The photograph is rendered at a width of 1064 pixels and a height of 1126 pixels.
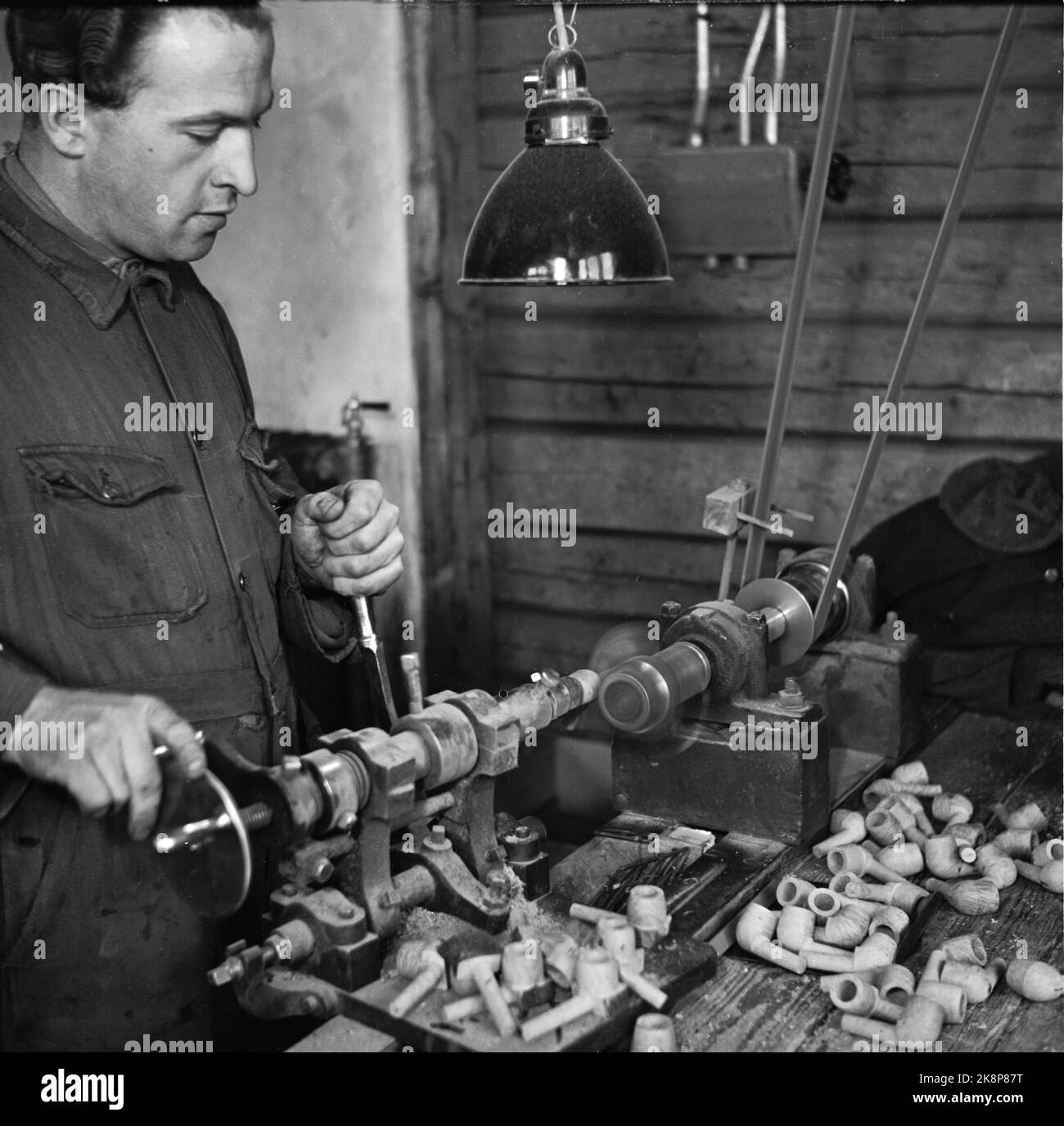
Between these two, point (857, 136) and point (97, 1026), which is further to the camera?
point (857, 136)

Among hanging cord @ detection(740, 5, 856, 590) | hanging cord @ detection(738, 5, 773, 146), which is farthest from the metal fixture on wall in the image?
hanging cord @ detection(738, 5, 773, 146)

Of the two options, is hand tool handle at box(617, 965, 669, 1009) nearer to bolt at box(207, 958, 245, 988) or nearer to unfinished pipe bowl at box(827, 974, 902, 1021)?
unfinished pipe bowl at box(827, 974, 902, 1021)

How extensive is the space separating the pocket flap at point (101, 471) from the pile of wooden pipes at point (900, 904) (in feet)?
3.27

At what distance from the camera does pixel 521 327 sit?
3908 millimetres

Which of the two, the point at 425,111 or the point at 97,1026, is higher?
the point at 425,111

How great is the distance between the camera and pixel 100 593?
1.76 m

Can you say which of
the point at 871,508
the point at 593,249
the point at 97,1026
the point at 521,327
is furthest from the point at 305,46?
the point at 97,1026

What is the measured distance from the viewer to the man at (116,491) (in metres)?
1.72

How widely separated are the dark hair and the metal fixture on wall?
1.50 ft

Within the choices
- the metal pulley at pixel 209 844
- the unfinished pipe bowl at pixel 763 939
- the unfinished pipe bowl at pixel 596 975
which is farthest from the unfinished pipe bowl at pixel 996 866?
the metal pulley at pixel 209 844

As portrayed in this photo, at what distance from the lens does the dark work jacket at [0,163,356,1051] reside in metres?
1.72
